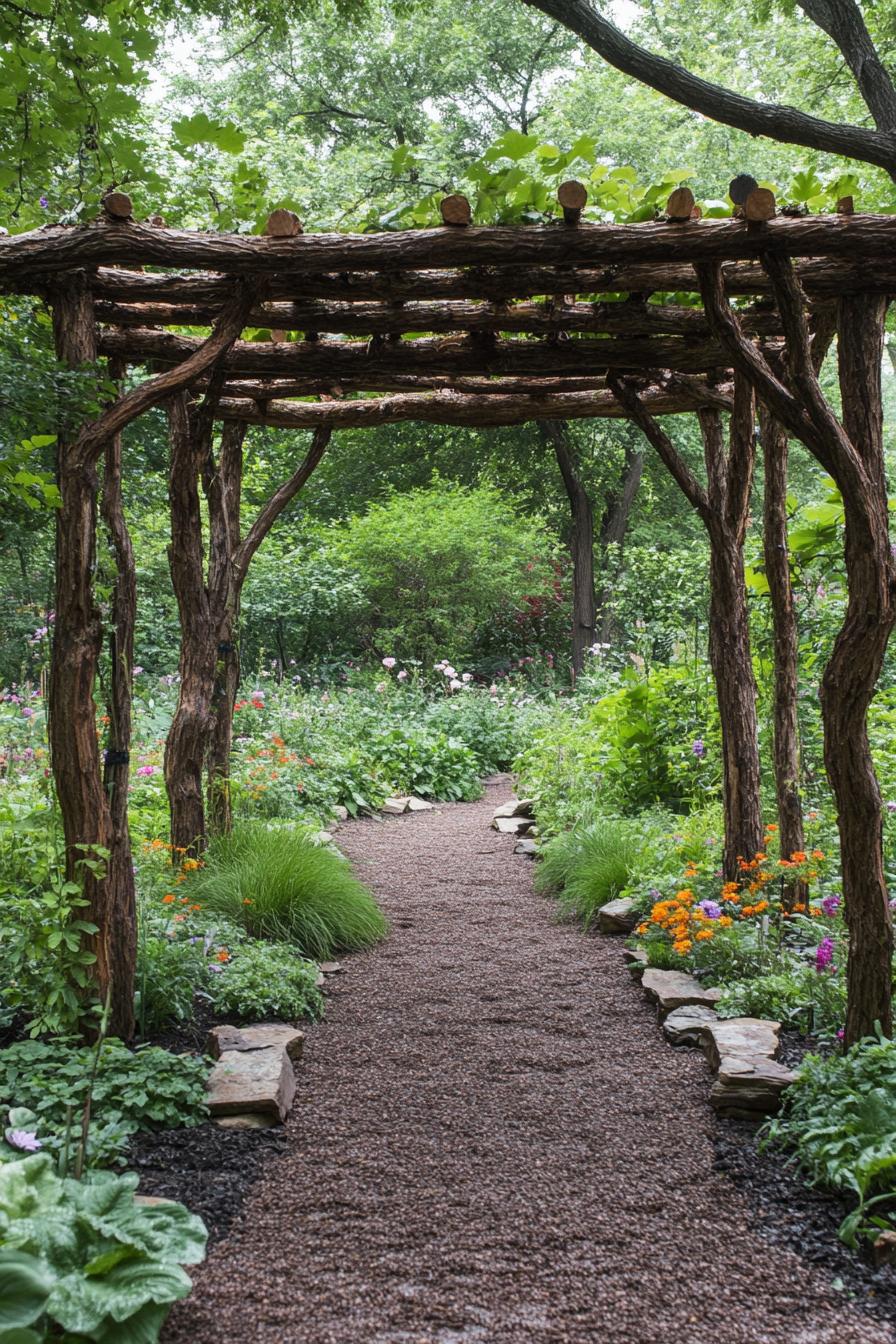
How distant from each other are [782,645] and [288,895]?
2.58 meters

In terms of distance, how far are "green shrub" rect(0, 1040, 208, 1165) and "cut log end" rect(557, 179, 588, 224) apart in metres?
2.98

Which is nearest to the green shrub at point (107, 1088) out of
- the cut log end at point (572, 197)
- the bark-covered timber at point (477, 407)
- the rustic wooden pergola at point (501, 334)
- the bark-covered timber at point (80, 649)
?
the bark-covered timber at point (80, 649)

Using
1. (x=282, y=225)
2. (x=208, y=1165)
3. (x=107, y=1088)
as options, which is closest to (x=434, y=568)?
(x=282, y=225)

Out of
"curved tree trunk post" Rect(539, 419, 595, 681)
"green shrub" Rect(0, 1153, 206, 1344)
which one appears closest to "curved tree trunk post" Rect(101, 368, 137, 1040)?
"green shrub" Rect(0, 1153, 206, 1344)

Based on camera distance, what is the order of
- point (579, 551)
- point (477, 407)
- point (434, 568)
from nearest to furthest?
point (477, 407) → point (434, 568) → point (579, 551)

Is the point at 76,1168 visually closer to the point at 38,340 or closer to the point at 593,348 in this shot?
the point at 38,340

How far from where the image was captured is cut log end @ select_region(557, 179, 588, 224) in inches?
126

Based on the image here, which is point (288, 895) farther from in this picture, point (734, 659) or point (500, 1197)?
point (734, 659)

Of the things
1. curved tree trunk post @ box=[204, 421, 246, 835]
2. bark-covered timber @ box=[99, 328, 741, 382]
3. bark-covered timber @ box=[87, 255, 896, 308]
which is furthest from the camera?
curved tree trunk post @ box=[204, 421, 246, 835]

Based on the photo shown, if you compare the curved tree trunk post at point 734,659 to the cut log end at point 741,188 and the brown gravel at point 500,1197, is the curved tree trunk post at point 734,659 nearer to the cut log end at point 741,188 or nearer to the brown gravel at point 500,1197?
the brown gravel at point 500,1197

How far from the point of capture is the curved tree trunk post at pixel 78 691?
3.47m

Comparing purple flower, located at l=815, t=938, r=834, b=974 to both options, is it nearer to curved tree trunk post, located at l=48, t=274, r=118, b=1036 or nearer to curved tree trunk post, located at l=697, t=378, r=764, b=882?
curved tree trunk post, located at l=697, t=378, r=764, b=882

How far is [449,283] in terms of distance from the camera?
11.9 feet

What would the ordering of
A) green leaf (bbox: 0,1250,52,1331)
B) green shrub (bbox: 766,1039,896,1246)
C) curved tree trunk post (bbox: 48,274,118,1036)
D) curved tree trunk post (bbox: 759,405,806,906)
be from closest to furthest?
green leaf (bbox: 0,1250,52,1331) → green shrub (bbox: 766,1039,896,1246) → curved tree trunk post (bbox: 48,274,118,1036) → curved tree trunk post (bbox: 759,405,806,906)
